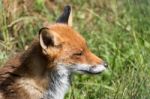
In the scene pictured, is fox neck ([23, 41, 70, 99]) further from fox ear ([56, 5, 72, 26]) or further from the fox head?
fox ear ([56, 5, 72, 26])

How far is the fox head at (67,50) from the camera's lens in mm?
9883

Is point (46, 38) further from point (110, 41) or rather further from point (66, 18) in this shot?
point (110, 41)

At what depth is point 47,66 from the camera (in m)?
9.91

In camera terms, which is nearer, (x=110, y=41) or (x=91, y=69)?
(x=91, y=69)

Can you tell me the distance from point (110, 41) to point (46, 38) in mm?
4091

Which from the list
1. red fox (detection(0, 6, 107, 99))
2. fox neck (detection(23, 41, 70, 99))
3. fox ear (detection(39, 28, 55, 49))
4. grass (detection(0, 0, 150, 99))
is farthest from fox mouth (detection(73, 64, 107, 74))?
grass (detection(0, 0, 150, 99))

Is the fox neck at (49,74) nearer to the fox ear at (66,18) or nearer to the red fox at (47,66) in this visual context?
the red fox at (47,66)

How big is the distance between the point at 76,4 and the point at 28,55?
579cm

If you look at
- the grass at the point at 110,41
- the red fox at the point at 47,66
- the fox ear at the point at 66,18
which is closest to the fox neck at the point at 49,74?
the red fox at the point at 47,66

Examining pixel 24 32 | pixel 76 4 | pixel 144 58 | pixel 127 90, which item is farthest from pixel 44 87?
pixel 76 4

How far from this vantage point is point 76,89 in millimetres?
12188

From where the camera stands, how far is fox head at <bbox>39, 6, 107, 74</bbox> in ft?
32.4

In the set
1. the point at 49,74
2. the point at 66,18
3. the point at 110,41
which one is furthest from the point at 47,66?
the point at 110,41

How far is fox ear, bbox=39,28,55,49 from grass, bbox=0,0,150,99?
1629 millimetres
